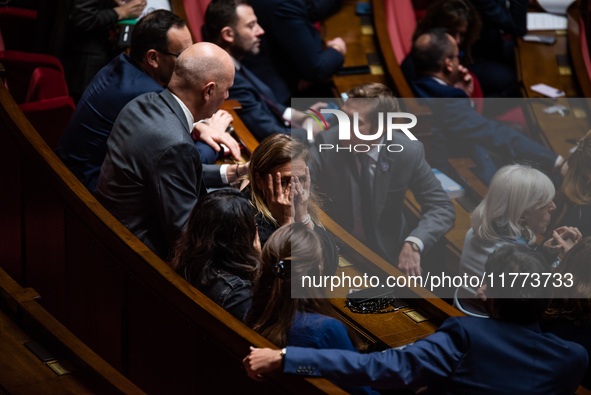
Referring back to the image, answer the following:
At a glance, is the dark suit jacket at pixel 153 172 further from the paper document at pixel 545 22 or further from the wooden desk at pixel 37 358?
the paper document at pixel 545 22

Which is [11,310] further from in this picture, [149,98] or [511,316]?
[511,316]

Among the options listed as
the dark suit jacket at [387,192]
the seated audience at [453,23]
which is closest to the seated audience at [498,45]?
the seated audience at [453,23]

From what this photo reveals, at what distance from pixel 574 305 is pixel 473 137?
143 centimetres

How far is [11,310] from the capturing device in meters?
2.08

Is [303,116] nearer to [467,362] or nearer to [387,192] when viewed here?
[387,192]

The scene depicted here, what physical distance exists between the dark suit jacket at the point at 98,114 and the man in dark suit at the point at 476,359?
1.02 meters

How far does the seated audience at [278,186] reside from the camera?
Answer: 74.4 inches

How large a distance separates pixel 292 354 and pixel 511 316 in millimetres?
404

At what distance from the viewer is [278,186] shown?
1895mm

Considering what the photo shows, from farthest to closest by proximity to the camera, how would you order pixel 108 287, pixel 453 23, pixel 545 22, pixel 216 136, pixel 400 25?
pixel 545 22, pixel 400 25, pixel 453 23, pixel 216 136, pixel 108 287

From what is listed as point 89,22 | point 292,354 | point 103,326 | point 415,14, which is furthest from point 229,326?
point 415,14

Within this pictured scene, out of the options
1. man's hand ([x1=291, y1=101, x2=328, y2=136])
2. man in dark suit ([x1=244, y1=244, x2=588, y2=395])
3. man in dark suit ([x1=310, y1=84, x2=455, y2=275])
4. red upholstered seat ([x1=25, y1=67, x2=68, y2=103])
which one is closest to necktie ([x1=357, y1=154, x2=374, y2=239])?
man in dark suit ([x1=310, y1=84, x2=455, y2=275])

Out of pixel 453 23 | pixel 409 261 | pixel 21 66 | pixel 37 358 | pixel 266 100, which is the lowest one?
pixel 37 358

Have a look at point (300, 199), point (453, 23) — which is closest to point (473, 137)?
point (453, 23)
